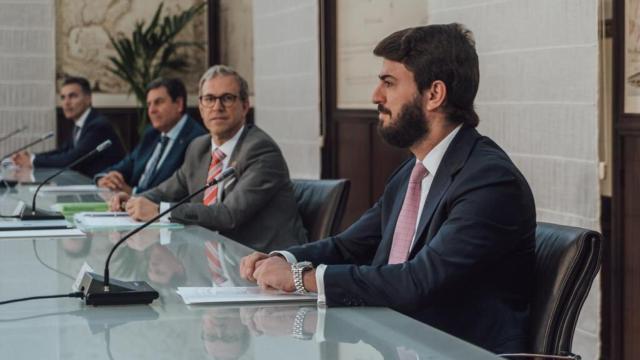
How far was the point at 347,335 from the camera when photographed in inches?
73.9

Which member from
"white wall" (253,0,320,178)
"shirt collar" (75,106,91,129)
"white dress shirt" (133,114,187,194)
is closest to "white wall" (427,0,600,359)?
"white dress shirt" (133,114,187,194)

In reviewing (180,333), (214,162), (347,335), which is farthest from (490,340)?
(214,162)

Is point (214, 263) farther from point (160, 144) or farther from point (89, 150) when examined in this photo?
point (89, 150)

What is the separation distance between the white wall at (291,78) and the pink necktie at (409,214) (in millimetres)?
3930

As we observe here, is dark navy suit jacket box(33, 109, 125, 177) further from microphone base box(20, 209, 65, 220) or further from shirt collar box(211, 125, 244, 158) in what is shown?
microphone base box(20, 209, 65, 220)

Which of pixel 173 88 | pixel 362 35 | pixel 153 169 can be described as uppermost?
pixel 362 35

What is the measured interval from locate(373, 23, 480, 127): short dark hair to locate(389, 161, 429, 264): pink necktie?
179mm

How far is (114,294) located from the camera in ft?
7.30

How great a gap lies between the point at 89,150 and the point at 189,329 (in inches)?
221

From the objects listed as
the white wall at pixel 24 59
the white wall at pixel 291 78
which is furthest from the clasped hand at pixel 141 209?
the white wall at pixel 24 59

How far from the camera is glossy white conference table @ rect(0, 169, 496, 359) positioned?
5.74 ft

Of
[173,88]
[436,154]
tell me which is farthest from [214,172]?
[436,154]

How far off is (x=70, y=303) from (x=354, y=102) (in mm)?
4085

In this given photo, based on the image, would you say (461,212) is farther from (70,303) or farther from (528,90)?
(528,90)
